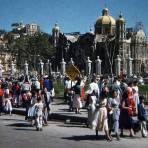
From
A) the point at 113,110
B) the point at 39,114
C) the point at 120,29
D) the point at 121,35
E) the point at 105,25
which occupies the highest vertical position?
the point at 105,25

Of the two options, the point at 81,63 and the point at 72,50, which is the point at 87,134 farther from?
the point at 72,50

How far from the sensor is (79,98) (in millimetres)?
19672

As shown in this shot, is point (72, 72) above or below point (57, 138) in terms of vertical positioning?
above

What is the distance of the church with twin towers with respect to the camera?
8531 centimetres

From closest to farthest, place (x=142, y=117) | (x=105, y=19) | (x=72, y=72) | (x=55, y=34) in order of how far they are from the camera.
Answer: (x=142, y=117), (x=72, y=72), (x=105, y=19), (x=55, y=34)

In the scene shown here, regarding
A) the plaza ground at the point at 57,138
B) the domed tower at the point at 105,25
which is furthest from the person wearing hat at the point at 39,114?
the domed tower at the point at 105,25

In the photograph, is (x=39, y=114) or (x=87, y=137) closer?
(x=87, y=137)

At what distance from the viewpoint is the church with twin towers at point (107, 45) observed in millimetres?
85312

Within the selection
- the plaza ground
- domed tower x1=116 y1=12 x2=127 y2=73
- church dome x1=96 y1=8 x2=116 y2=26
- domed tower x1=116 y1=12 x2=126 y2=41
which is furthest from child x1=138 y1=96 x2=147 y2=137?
church dome x1=96 y1=8 x2=116 y2=26

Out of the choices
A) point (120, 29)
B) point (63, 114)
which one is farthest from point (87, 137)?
point (120, 29)

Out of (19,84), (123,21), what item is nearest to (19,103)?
(19,84)

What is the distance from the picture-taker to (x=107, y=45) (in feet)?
277

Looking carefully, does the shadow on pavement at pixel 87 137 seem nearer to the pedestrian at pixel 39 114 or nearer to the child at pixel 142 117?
the child at pixel 142 117

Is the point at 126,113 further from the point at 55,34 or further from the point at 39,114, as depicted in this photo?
the point at 55,34
